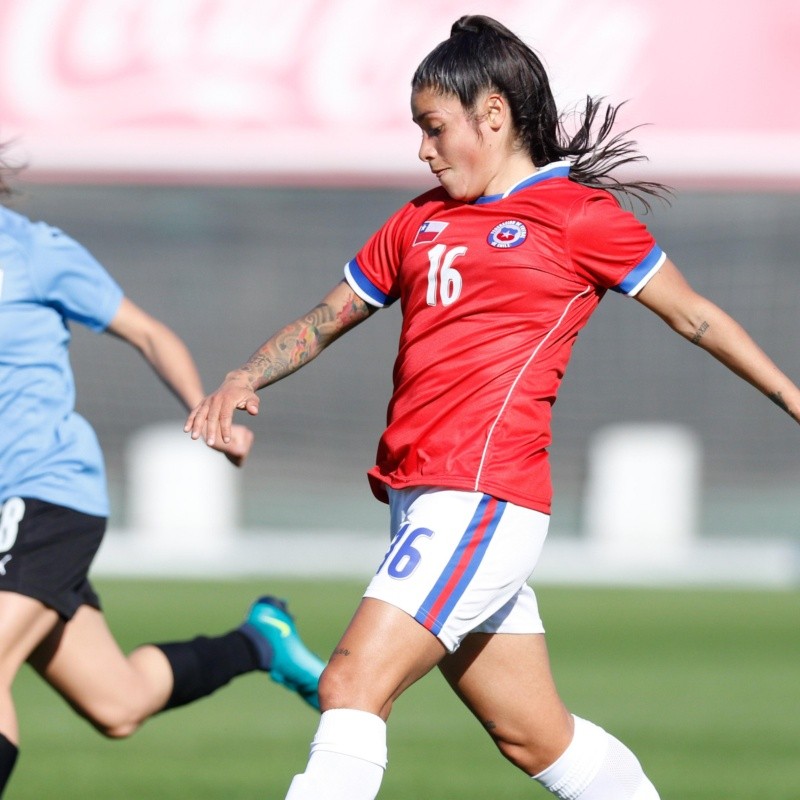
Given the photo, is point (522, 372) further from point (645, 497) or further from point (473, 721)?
point (645, 497)

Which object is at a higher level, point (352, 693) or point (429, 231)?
point (429, 231)

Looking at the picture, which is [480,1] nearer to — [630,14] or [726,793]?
[630,14]

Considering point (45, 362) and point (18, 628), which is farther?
point (45, 362)

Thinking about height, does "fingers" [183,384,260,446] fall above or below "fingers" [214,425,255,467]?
above

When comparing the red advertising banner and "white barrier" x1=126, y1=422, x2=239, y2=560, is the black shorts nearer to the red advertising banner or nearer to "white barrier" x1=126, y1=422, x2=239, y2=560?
the red advertising banner

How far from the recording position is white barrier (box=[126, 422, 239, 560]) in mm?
13562

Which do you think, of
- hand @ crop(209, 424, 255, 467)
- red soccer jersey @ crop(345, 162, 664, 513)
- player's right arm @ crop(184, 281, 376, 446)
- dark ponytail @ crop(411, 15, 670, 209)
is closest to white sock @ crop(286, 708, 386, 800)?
red soccer jersey @ crop(345, 162, 664, 513)

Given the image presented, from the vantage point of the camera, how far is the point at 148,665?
504cm

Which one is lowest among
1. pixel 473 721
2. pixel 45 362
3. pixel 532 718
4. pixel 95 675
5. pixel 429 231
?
pixel 473 721

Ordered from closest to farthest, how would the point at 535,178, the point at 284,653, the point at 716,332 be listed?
the point at 716,332
the point at 535,178
the point at 284,653

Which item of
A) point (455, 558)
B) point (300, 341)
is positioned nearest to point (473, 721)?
point (300, 341)

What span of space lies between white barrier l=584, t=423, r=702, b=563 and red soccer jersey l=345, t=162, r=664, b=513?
384 inches

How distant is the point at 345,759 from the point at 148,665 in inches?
67.1

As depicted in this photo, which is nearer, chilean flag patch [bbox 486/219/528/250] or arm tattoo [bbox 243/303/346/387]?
chilean flag patch [bbox 486/219/528/250]
